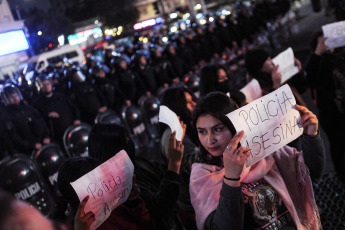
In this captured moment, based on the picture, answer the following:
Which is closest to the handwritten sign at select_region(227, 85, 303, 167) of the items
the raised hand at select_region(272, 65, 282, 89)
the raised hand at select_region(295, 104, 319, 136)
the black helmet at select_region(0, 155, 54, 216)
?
the raised hand at select_region(295, 104, 319, 136)

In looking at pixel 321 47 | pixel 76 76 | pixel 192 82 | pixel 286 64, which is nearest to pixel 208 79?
pixel 286 64

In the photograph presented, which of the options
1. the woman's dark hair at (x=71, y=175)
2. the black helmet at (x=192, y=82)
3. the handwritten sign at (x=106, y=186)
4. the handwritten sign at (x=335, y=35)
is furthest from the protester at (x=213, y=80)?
the black helmet at (x=192, y=82)

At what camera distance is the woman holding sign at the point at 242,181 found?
1.58 m

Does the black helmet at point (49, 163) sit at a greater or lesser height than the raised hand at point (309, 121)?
lesser

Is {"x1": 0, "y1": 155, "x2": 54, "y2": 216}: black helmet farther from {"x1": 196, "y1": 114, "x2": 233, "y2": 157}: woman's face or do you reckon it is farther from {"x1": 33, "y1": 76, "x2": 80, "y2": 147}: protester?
{"x1": 196, "y1": 114, "x2": 233, "y2": 157}: woman's face

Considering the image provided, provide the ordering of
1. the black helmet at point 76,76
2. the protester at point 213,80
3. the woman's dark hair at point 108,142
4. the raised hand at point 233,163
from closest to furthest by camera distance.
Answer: the raised hand at point 233,163, the woman's dark hair at point 108,142, the protester at point 213,80, the black helmet at point 76,76

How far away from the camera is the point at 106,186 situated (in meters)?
1.93

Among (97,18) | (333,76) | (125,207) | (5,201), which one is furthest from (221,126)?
(97,18)

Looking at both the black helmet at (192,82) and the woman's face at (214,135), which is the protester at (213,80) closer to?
the woman's face at (214,135)

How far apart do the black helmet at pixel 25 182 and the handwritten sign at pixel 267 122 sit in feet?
14.6

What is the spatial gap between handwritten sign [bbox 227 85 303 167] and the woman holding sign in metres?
0.07

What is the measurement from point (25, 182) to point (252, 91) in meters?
4.18

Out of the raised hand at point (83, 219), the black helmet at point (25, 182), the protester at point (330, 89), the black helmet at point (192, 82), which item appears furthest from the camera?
the black helmet at point (192, 82)

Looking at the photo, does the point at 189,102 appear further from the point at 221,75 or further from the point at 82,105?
the point at 82,105
